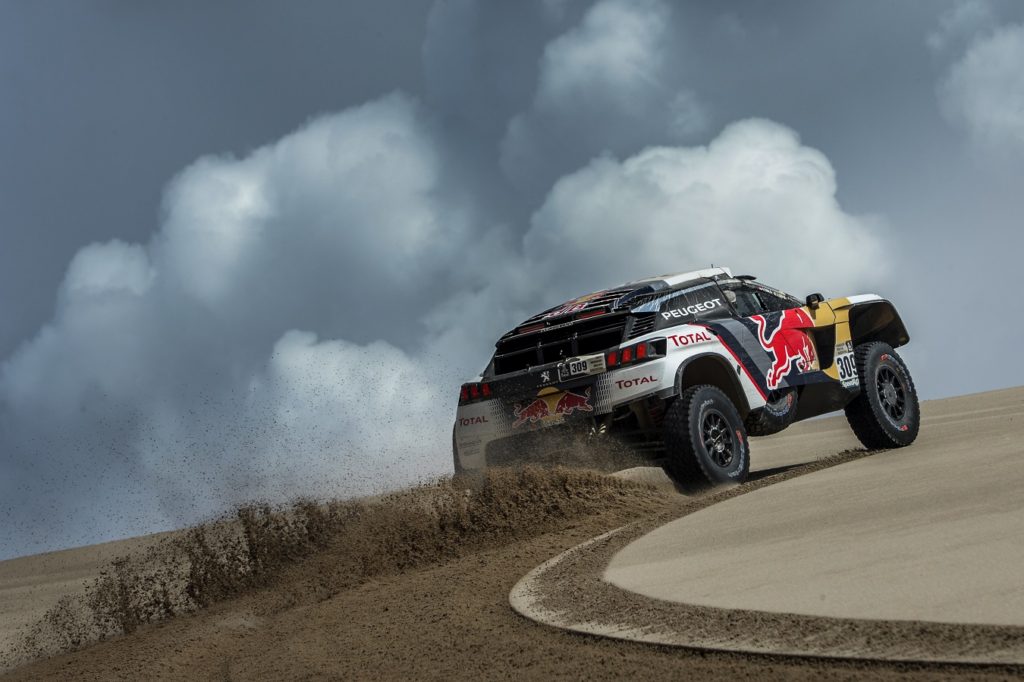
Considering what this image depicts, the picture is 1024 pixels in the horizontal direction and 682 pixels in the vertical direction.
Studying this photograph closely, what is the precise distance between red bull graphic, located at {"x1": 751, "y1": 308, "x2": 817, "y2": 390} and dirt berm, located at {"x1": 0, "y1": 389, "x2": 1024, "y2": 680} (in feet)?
3.04

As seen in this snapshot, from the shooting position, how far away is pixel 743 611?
5555mm

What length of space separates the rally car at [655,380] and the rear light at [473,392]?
0.04 ft

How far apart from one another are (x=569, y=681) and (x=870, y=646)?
1303 millimetres

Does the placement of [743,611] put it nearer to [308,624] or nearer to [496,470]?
[308,624]

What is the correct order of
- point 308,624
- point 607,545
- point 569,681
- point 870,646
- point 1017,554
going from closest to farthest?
point 870,646
point 569,681
point 1017,554
point 308,624
point 607,545

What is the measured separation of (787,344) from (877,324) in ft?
7.07

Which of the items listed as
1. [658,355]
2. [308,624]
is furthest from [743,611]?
[658,355]

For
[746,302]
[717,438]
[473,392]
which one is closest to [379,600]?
[473,392]

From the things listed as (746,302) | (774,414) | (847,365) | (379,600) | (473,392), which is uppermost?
(746,302)

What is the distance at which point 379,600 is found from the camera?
7.97 m

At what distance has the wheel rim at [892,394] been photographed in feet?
38.5

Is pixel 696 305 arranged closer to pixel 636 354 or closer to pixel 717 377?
pixel 717 377

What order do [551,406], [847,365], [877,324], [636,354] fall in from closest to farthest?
[636,354], [551,406], [847,365], [877,324]

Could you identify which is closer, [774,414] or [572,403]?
[572,403]
